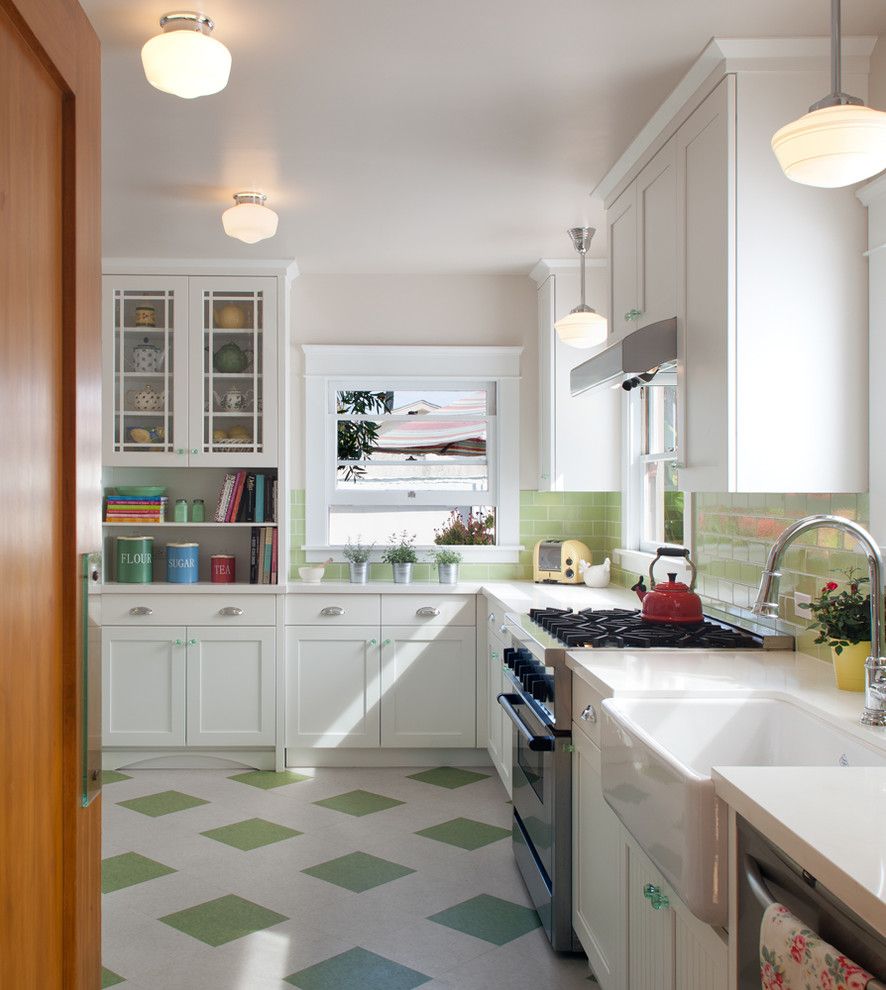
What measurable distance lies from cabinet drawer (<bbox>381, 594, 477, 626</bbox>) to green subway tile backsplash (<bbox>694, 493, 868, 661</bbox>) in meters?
1.44

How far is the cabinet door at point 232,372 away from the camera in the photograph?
491cm

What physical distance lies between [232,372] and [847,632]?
3493mm

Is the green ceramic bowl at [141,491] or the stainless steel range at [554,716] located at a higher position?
the green ceramic bowl at [141,491]

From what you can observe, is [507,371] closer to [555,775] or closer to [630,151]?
[630,151]

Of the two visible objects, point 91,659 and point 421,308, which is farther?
point 421,308

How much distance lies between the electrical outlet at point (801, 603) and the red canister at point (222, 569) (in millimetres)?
3026

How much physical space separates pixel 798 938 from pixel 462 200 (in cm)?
322

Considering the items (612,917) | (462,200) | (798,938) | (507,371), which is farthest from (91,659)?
(507,371)

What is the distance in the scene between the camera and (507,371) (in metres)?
5.32

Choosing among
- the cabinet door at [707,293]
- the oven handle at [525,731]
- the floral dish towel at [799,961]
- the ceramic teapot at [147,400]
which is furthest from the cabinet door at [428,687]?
the floral dish towel at [799,961]

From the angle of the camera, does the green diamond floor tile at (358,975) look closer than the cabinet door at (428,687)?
Yes

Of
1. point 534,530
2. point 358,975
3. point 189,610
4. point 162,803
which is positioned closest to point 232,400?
point 189,610

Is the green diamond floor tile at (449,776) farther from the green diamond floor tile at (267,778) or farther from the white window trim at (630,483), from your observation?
the white window trim at (630,483)

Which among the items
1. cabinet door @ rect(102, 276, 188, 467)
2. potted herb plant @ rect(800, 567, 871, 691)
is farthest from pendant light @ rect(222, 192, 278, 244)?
potted herb plant @ rect(800, 567, 871, 691)
